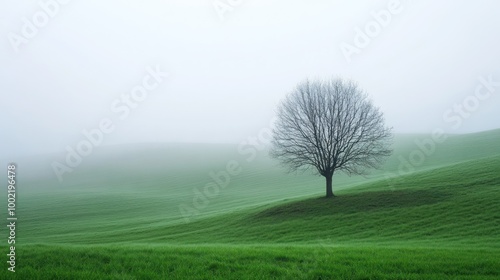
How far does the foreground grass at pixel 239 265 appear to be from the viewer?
7.88m

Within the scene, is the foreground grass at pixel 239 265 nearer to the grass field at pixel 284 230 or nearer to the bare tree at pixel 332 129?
the grass field at pixel 284 230

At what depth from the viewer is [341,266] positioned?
860 cm

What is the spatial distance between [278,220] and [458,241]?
13905 mm

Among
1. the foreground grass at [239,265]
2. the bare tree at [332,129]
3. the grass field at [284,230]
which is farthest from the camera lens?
the bare tree at [332,129]

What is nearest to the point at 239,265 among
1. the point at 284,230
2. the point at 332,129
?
the point at 284,230

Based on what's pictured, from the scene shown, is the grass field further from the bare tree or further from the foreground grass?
the bare tree

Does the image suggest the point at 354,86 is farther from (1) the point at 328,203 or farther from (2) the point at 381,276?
(2) the point at 381,276

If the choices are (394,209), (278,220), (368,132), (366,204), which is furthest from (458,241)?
(368,132)

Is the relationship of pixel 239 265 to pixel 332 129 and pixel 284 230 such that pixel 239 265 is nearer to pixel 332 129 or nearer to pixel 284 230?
pixel 284 230

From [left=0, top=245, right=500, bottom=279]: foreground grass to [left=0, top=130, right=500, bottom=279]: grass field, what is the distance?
0.11ft

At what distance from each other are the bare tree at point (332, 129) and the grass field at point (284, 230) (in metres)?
3.78

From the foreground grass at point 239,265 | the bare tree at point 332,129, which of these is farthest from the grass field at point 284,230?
the bare tree at point 332,129

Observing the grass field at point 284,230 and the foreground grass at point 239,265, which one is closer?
the foreground grass at point 239,265

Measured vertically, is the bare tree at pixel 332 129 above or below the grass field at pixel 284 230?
above
